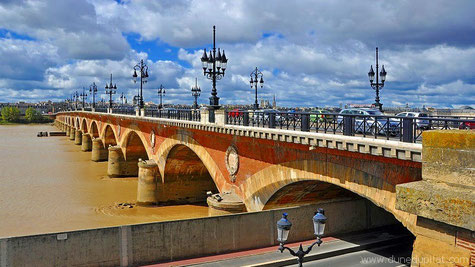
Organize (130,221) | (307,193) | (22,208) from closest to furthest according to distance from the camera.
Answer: (307,193) < (130,221) < (22,208)

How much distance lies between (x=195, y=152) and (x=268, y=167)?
8653 mm

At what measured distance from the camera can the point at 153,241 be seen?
46.8 ft

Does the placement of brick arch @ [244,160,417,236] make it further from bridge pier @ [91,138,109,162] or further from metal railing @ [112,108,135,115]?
bridge pier @ [91,138,109,162]

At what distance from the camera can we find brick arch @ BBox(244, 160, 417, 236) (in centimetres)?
1054

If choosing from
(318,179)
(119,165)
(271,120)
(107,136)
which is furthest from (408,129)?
(107,136)

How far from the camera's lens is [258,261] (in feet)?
45.0

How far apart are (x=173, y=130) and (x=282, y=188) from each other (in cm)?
1345

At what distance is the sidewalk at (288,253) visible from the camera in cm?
1372

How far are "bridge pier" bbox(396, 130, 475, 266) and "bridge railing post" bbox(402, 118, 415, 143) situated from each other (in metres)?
1.79

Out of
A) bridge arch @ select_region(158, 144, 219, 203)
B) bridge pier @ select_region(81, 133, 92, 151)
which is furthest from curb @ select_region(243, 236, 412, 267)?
bridge pier @ select_region(81, 133, 92, 151)

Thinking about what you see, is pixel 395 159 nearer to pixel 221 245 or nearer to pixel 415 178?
pixel 415 178

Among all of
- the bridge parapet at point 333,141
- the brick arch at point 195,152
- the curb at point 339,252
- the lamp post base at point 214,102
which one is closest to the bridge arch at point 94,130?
the brick arch at point 195,152

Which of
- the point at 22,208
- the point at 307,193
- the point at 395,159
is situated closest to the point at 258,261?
the point at 307,193

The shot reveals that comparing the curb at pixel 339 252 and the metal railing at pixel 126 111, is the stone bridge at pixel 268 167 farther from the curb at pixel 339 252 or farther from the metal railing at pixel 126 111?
the metal railing at pixel 126 111
